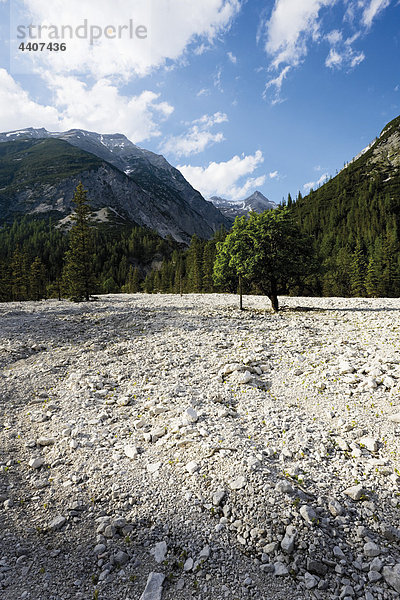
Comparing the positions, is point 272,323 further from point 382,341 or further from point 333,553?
point 333,553

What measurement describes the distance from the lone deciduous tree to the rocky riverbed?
459 inches

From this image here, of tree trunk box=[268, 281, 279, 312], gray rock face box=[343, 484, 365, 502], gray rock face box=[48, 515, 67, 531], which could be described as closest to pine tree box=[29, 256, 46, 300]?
tree trunk box=[268, 281, 279, 312]

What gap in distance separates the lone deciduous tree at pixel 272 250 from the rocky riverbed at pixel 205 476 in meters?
11.6

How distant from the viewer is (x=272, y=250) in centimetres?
2455

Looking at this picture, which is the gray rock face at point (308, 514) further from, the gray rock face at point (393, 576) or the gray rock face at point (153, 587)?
the gray rock face at point (153, 587)

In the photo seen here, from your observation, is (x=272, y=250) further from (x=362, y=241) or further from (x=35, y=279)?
(x=362, y=241)

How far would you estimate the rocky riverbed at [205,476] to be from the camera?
193 inches

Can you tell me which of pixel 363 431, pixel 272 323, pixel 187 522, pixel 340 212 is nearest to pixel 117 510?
pixel 187 522

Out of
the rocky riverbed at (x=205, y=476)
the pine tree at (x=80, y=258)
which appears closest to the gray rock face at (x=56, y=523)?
the rocky riverbed at (x=205, y=476)

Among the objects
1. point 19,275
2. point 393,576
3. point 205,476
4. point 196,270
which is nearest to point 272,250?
point 205,476

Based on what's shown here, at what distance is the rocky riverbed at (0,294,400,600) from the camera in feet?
16.1

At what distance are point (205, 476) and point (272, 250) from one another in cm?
2100

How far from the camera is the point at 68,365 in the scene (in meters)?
13.9

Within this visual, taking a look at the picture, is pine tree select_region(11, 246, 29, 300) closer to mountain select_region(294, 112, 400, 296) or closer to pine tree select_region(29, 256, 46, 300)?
pine tree select_region(29, 256, 46, 300)
